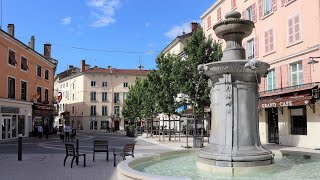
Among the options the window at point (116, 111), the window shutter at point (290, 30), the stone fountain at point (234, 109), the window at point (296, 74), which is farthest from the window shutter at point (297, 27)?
the window at point (116, 111)

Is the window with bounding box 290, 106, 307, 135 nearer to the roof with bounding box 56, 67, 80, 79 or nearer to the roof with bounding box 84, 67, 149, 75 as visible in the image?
the roof with bounding box 84, 67, 149, 75

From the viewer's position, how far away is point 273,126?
2766 centimetres

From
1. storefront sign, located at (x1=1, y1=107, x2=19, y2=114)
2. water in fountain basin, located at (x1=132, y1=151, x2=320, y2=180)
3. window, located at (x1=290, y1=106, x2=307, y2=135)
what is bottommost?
water in fountain basin, located at (x1=132, y1=151, x2=320, y2=180)

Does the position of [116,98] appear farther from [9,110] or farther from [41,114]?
[9,110]

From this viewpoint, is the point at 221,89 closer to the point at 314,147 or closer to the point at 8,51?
the point at 314,147

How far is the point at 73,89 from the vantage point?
87.3 m

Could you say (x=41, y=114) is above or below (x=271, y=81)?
below

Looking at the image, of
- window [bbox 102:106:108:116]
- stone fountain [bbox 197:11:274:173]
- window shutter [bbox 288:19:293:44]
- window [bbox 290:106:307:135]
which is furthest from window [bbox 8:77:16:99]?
window [bbox 102:106:108:116]

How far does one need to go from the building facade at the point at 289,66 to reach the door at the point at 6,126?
2170 centimetres

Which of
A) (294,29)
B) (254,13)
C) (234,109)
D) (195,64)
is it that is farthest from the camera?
(254,13)

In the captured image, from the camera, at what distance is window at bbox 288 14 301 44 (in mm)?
24344

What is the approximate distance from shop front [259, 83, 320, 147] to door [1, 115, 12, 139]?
2178 cm

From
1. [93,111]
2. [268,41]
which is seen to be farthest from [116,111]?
[268,41]

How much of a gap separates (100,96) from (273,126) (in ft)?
194
